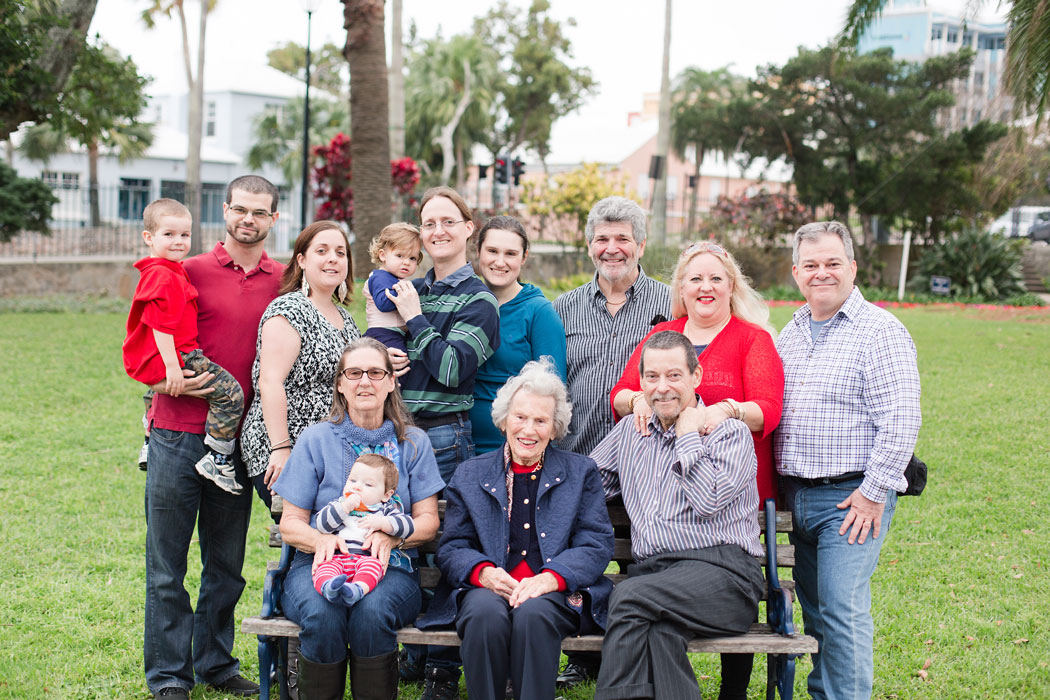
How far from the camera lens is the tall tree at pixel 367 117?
12.7 metres

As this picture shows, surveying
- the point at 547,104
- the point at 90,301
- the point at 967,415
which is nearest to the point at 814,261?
the point at 967,415

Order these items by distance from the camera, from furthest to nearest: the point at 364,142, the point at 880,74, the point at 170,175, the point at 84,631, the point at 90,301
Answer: the point at 170,175 → the point at 880,74 → the point at 90,301 → the point at 364,142 → the point at 84,631

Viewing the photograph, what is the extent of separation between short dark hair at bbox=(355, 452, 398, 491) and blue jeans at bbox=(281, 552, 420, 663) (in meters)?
0.38

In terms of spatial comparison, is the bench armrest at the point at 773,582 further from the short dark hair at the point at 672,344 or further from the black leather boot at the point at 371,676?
the black leather boot at the point at 371,676

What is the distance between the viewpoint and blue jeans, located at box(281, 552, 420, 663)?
356 centimetres

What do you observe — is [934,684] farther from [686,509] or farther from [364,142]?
[364,142]

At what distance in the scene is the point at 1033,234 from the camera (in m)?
34.0

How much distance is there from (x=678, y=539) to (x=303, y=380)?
1.70 metres

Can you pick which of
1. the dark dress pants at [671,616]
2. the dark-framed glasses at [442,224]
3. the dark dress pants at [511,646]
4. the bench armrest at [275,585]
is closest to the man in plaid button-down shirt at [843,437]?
the dark dress pants at [671,616]

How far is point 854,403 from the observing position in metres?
3.69

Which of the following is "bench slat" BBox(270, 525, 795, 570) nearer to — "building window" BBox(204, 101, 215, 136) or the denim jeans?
the denim jeans

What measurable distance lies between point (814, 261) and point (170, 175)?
129 feet

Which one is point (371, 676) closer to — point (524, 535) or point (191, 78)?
point (524, 535)

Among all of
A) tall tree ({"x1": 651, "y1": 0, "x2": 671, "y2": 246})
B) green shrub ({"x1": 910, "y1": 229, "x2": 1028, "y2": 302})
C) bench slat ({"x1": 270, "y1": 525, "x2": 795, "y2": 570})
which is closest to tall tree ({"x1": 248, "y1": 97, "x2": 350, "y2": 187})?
tall tree ({"x1": 651, "y1": 0, "x2": 671, "y2": 246})
